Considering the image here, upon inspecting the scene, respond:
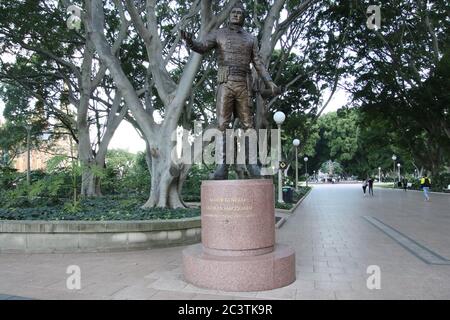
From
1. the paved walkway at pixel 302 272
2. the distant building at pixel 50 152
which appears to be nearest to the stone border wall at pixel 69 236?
the paved walkway at pixel 302 272

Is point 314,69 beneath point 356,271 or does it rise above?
above

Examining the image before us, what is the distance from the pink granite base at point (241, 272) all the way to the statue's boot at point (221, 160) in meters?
1.42

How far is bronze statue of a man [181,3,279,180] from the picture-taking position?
262 inches

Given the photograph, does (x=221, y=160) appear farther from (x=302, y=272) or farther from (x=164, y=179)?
(x=164, y=179)

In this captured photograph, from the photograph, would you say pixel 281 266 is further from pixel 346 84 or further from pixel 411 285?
pixel 346 84

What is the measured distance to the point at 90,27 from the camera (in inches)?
453

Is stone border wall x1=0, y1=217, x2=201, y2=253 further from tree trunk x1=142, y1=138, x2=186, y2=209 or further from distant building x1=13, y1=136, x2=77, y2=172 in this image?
tree trunk x1=142, y1=138, x2=186, y2=209

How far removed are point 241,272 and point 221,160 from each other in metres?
2.00

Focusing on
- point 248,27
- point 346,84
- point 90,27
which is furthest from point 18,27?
point 346,84

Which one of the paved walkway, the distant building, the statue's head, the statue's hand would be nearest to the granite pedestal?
the paved walkway

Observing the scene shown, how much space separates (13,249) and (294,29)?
56.4ft

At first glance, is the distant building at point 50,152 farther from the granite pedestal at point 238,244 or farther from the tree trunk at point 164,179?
the granite pedestal at point 238,244

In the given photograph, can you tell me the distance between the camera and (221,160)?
269 inches

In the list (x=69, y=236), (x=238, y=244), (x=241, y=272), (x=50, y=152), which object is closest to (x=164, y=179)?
(x=69, y=236)
